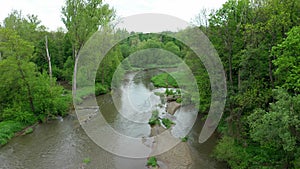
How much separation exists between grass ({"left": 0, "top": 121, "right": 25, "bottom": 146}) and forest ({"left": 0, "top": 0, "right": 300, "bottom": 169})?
65 mm

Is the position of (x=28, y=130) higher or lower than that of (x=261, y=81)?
lower

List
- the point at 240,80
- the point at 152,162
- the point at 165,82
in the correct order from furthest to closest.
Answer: the point at 165,82 → the point at 240,80 → the point at 152,162

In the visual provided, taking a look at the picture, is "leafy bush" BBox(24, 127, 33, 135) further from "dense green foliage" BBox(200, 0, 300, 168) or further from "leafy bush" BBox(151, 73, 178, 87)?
"leafy bush" BBox(151, 73, 178, 87)

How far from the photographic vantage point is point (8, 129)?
→ 17953 mm

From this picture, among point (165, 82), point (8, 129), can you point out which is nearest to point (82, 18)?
point (8, 129)

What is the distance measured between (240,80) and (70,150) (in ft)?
41.0

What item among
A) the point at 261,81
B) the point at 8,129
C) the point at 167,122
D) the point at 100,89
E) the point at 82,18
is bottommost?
the point at 167,122

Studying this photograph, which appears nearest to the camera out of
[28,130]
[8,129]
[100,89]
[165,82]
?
[8,129]

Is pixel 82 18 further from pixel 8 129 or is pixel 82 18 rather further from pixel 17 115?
pixel 8 129

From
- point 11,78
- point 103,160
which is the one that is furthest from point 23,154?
point 11,78

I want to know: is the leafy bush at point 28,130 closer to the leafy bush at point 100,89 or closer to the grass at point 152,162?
the grass at point 152,162

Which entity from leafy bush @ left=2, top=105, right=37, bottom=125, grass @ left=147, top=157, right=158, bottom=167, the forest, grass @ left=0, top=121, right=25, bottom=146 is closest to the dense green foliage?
the forest

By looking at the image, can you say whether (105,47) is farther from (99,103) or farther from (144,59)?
(144,59)

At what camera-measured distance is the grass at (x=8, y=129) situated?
17.1m
